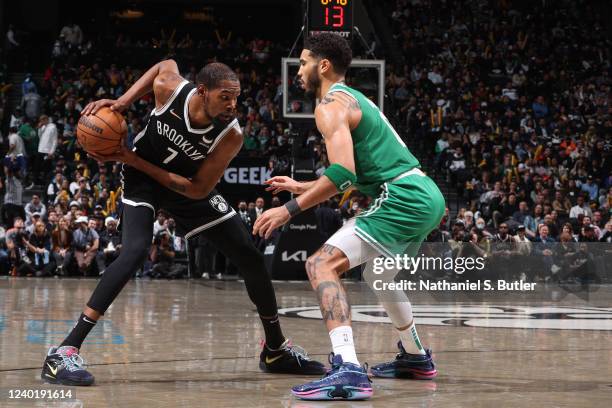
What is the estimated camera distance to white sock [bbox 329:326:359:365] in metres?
4.80

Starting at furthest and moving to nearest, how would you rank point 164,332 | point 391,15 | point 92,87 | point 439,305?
point 391,15
point 92,87
point 439,305
point 164,332

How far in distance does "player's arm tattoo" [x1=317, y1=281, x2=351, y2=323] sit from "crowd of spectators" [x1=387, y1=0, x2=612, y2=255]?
9912 millimetres

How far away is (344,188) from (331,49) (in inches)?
31.6

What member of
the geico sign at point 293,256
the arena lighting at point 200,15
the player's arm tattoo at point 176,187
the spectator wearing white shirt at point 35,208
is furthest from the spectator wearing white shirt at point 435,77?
the player's arm tattoo at point 176,187

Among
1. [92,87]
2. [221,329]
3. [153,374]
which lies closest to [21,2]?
[92,87]

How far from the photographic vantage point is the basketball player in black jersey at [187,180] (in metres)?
5.35

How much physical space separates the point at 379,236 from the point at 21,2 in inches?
954

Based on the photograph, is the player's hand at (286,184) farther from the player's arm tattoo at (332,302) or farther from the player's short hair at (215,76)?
the player's short hair at (215,76)

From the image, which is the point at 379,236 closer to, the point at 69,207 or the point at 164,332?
the point at 164,332

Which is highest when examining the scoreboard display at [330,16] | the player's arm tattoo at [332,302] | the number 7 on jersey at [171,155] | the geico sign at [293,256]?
the scoreboard display at [330,16]

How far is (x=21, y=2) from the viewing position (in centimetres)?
2709

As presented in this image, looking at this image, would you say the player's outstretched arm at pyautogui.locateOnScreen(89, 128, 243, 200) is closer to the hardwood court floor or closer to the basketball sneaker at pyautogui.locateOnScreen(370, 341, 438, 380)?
the hardwood court floor

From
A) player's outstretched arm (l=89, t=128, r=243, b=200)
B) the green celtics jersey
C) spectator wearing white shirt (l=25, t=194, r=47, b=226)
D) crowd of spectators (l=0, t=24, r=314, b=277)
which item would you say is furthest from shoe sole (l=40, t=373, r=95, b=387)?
spectator wearing white shirt (l=25, t=194, r=47, b=226)

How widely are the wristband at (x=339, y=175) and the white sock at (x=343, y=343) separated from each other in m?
0.71
